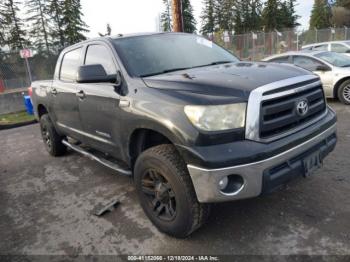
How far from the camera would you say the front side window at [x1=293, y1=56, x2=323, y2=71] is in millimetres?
8820

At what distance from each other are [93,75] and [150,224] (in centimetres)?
167

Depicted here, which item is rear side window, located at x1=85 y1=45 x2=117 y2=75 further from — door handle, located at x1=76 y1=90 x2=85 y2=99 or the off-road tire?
the off-road tire

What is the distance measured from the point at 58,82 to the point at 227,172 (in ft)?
11.7

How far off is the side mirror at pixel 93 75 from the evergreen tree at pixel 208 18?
5871 centimetres

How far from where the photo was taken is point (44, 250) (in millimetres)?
3207

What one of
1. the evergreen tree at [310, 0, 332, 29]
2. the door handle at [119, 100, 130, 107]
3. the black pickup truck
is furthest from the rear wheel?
the evergreen tree at [310, 0, 332, 29]

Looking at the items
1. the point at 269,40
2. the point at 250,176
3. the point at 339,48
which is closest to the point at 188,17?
the point at 269,40

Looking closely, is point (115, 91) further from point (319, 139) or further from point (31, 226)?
point (319, 139)

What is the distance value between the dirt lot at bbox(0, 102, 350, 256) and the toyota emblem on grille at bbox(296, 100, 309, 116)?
1072 millimetres

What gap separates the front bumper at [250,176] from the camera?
2.58m

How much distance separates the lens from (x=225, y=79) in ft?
9.67

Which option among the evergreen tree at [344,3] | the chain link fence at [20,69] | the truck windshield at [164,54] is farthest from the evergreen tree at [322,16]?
the truck windshield at [164,54]

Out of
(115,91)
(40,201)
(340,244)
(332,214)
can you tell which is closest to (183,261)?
(340,244)

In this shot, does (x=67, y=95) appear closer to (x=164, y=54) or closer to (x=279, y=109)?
(x=164, y=54)
